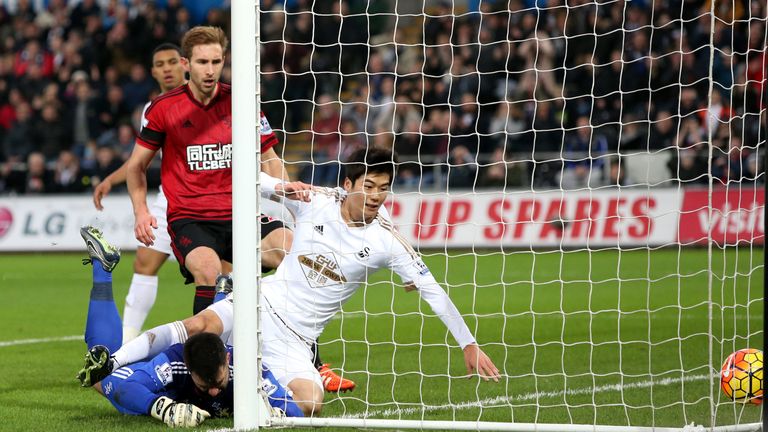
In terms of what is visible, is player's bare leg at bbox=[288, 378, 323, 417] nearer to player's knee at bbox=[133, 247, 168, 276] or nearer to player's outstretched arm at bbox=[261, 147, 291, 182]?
player's outstretched arm at bbox=[261, 147, 291, 182]

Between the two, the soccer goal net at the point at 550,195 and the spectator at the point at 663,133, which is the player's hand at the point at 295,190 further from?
the spectator at the point at 663,133

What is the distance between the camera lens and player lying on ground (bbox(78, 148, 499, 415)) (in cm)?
551

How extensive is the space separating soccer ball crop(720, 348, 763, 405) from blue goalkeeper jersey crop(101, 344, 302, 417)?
2176 millimetres

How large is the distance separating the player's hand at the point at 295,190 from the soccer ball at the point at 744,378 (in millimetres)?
2273

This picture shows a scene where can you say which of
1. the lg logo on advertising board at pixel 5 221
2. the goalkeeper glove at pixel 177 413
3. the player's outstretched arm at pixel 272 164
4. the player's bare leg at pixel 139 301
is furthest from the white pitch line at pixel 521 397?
the lg logo on advertising board at pixel 5 221

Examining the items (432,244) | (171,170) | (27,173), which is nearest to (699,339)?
(171,170)

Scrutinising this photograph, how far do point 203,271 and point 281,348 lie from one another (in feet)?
3.39

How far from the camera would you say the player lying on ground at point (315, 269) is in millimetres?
5512

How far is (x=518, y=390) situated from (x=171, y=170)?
249 centimetres

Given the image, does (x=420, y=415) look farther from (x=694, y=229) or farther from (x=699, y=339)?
(x=694, y=229)

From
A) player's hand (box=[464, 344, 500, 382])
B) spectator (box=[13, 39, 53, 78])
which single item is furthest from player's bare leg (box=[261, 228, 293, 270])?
spectator (box=[13, 39, 53, 78])

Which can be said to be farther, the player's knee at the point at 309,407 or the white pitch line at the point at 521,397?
the white pitch line at the point at 521,397

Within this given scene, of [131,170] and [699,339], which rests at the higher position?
[131,170]

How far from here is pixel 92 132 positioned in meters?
19.4
